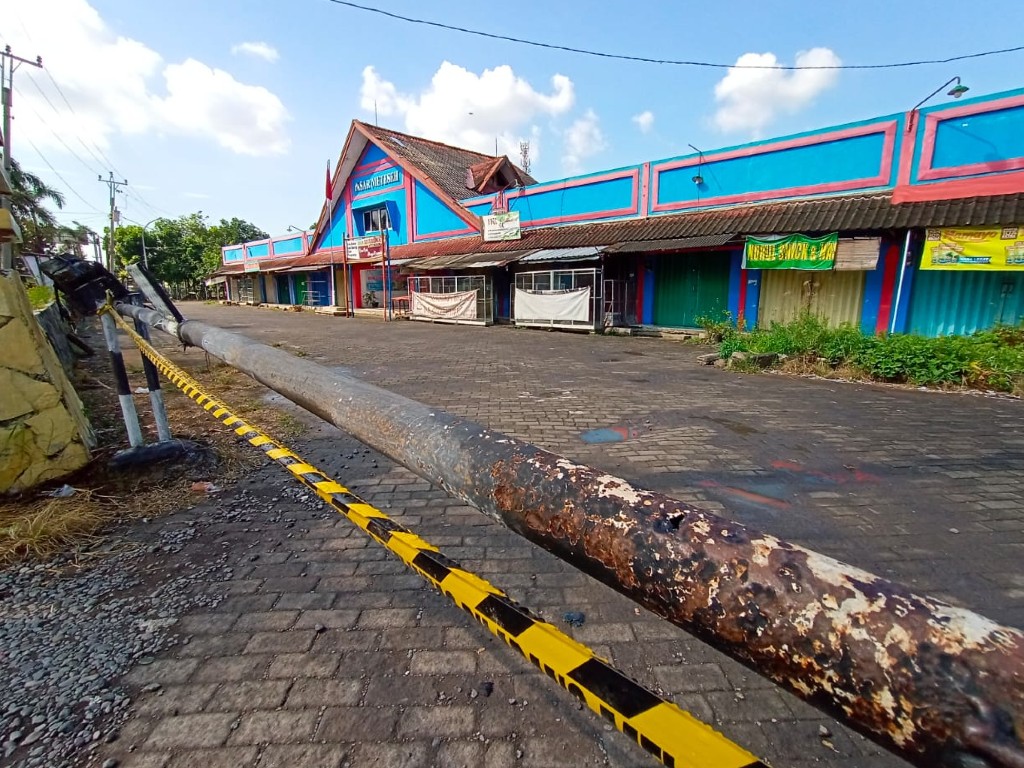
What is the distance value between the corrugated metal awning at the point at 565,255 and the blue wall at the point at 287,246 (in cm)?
2235

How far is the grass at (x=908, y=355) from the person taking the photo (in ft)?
24.5

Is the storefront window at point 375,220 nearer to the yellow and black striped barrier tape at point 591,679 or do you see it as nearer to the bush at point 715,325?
→ the bush at point 715,325

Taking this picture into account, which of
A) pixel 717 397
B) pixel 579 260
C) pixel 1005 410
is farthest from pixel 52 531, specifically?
pixel 579 260

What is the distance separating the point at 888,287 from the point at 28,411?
13.8m

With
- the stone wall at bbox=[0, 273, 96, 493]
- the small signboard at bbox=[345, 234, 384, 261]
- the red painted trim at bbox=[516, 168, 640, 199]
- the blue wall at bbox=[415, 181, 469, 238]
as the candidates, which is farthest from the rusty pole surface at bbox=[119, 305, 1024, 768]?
the small signboard at bbox=[345, 234, 384, 261]

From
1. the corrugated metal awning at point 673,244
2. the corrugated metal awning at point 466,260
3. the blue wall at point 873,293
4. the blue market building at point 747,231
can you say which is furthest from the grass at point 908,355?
the corrugated metal awning at point 466,260

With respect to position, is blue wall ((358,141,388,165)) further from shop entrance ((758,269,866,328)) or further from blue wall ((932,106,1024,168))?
blue wall ((932,106,1024,168))

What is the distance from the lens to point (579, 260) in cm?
1520

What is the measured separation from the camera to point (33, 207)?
27.8m

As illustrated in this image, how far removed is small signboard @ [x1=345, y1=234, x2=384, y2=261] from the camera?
24547 millimetres

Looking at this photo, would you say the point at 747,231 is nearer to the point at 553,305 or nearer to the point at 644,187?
the point at 644,187

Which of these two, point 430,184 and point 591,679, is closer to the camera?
point 591,679

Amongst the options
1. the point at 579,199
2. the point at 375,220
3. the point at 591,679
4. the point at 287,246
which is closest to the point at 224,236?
the point at 287,246

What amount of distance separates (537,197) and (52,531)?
17.4 metres
